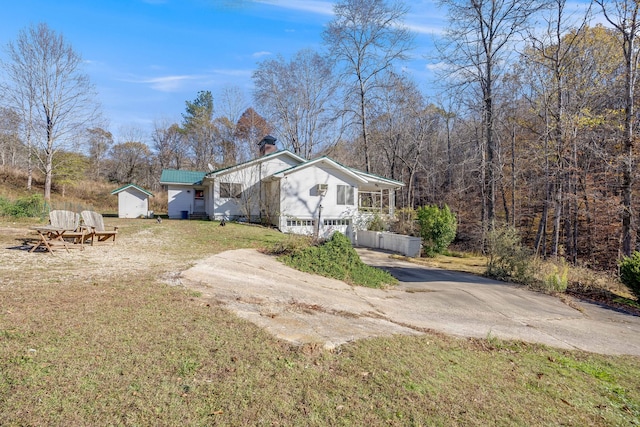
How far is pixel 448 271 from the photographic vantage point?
43.6ft

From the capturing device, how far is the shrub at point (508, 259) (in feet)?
37.3

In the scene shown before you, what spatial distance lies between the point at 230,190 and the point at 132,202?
791 cm

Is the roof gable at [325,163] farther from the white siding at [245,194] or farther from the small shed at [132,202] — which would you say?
the small shed at [132,202]

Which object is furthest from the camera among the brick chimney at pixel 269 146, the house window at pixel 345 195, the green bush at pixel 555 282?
the brick chimney at pixel 269 146

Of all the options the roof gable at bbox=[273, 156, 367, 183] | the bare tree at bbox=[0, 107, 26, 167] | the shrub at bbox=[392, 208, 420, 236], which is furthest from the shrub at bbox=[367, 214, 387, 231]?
the bare tree at bbox=[0, 107, 26, 167]

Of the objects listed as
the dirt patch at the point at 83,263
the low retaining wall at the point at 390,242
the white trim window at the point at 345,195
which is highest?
the white trim window at the point at 345,195

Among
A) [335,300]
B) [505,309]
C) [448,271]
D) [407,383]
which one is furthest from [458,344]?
[448,271]

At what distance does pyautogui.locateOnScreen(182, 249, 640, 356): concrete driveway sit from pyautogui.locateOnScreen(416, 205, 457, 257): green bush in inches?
287

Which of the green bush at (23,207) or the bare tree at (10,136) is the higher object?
the bare tree at (10,136)

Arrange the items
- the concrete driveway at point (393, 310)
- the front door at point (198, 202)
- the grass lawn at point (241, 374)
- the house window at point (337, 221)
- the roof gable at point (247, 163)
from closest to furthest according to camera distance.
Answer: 1. the grass lawn at point (241, 374)
2. the concrete driveway at point (393, 310)
3. the house window at point (337, 221)
4. the roof gable at point (247, 163)
5. the front door at point (198, 202)

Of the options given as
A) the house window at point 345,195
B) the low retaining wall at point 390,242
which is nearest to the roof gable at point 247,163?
the house window at point 345,195

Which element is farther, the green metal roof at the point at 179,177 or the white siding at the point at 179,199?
the white siding at the point at 179,199

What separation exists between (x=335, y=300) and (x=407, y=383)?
3.49 metres

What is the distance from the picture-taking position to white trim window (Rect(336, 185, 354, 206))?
69.5 feet
